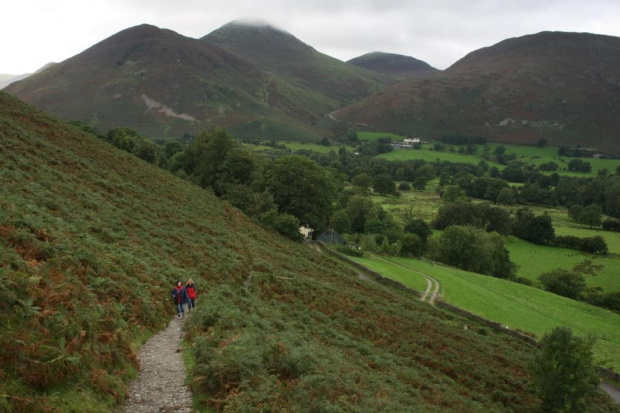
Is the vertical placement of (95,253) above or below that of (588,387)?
above

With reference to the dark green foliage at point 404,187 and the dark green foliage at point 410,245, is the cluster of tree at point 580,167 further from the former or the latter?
the dark green foliage at point 410,245

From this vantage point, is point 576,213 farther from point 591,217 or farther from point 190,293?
point 190,293

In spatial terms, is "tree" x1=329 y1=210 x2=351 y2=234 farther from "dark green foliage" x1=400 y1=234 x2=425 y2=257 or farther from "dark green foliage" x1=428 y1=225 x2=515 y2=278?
"dark green foliage" x1=428 y1=225 x2=515 y2=278

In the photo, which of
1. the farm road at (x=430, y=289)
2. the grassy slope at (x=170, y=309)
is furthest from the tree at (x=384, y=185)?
the grassy slope at (x=170, y=309)

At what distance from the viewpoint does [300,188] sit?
5825cm

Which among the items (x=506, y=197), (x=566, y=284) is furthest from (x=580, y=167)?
(x=566, y=284)

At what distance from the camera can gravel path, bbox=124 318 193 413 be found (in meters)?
9.74

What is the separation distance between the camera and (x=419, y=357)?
2422cm

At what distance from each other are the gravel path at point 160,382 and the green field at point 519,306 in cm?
3345

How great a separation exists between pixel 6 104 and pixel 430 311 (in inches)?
1741

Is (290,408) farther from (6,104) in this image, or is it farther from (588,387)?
(6,104)

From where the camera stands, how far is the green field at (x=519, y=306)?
126 feet

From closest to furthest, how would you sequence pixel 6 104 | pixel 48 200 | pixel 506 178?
1. pixel 48 200
2. pixel 6 104
3. pixel 506 178

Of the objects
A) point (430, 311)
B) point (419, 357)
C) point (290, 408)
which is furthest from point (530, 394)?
point (290, 408)
